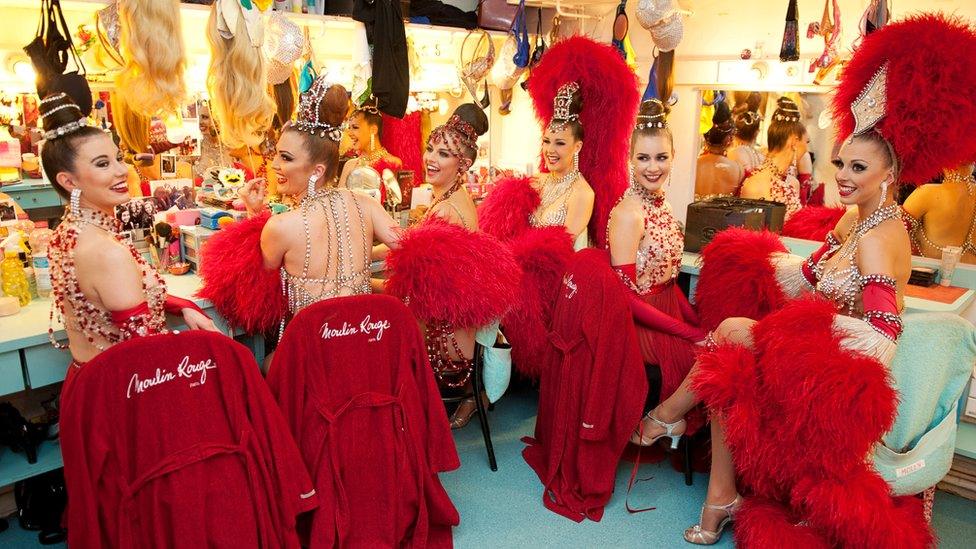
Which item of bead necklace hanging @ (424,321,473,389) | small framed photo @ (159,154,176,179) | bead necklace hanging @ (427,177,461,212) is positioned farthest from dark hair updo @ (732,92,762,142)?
small framed photo @ (159,154,176,179)

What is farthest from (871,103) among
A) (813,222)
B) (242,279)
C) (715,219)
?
(242,279)

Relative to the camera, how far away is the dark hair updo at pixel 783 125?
4004 millimetres

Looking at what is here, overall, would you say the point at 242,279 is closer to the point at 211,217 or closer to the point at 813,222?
the point at 211,217

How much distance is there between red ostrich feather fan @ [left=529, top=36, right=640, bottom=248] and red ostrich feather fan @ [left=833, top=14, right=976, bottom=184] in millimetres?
1340

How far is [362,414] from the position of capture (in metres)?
2.30

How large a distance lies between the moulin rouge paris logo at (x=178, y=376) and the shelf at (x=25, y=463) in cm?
104

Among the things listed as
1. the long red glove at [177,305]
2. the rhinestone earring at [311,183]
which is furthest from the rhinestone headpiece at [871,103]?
the long red glove at [177,305]

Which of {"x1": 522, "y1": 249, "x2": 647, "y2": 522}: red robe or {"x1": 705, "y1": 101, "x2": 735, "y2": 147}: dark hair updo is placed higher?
{"x1": 705, "y1": 101, "x2": 735, "y2": 147}: dark hair updo

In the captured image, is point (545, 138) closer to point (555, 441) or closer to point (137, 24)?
point (555, 441)

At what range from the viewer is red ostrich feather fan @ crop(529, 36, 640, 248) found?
3.50 m

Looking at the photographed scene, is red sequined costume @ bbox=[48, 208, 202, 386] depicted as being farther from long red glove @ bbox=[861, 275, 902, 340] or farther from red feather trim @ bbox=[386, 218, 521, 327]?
long red glove @ bbox=[861, 275, 902, 340]

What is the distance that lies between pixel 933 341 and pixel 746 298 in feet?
2.56

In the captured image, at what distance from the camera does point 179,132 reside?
352 centimetres

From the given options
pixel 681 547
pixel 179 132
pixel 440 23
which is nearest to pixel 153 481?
pixel 681 547
